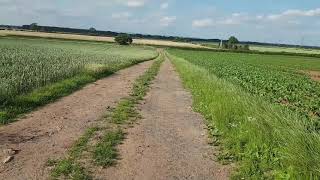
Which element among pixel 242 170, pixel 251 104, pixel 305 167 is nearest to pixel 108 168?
pixel 242 170

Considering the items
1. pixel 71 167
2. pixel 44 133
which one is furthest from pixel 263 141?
pixel 44 133

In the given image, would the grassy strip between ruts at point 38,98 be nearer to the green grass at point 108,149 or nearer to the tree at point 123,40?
the green grass at point 108,149

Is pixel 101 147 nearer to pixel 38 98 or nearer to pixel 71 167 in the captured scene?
pixel 71 167

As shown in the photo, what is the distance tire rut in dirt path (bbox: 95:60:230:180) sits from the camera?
7.55 m

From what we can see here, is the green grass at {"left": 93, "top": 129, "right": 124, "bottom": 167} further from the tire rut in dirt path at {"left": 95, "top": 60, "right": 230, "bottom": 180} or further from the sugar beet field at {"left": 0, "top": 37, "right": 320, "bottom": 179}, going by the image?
the tire rut in dirt path at {"left": 95, "top": 60, "right": 230, "bottom": 180}

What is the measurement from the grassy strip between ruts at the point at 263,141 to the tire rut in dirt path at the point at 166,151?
38 cm

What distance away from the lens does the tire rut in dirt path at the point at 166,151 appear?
24.8 ft

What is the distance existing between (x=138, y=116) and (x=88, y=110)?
159 cm

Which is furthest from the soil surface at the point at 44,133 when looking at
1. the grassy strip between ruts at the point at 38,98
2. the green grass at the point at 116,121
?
the green grass at the point at 116,121

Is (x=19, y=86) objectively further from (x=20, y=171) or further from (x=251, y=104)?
(x=20, y=171)

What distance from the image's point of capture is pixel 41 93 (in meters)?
15.9

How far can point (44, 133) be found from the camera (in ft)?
33.6

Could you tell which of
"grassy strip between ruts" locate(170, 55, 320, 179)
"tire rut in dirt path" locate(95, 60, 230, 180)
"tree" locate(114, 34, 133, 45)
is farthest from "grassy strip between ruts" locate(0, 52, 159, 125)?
"tree" locate(114, 34, 133, 45)

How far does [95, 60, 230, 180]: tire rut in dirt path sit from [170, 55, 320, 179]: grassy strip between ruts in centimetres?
38
